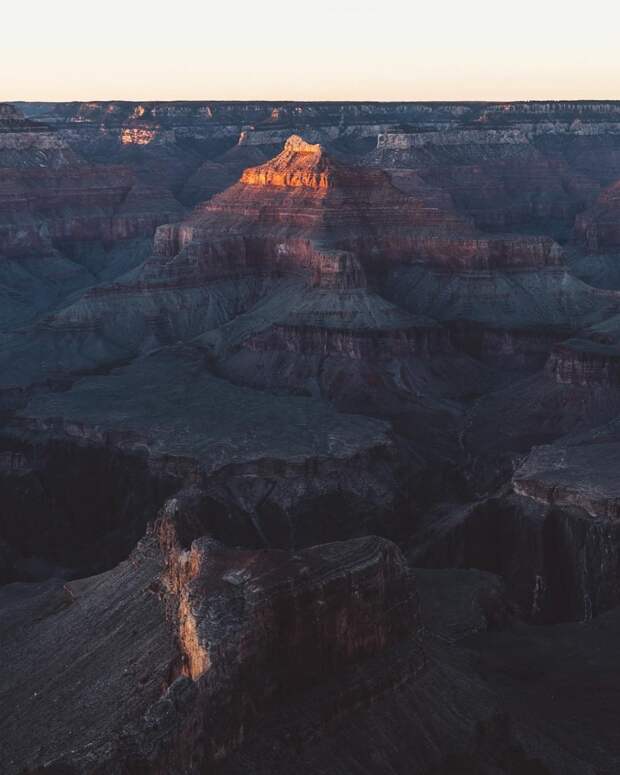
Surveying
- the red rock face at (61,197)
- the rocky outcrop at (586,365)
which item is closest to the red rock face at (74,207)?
the red rock face at (61,197)

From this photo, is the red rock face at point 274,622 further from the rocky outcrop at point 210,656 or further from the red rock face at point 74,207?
the red rock face at point 74,207

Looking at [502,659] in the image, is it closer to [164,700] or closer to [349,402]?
[164,700]

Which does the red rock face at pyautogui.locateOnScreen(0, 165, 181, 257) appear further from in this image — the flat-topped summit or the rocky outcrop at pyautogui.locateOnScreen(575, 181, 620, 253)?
the rocky outcrop at pyautogui.locateOnScreen(575, 181, 620, 253)

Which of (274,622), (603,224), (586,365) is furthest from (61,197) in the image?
(274,622)

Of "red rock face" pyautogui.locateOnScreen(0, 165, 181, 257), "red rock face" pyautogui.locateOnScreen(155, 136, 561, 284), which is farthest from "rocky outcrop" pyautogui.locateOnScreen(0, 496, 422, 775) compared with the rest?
"red rock face" pyautogui.locateOnScreen(0, 165, 181, 257)

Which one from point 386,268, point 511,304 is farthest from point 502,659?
point 386,268

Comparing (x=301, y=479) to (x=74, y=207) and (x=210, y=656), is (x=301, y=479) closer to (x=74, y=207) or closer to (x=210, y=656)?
(x=210, y=656)

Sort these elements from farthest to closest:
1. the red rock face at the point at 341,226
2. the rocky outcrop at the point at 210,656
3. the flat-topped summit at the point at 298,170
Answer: the flat-topped summit at the point at 298,170 < the red rock face at the point at 341,226 < the rocky outcrop at the point at 210,656

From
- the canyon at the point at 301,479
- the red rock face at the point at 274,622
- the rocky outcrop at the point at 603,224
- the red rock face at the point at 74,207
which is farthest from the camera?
the rocky outcrop at the point at 603,224

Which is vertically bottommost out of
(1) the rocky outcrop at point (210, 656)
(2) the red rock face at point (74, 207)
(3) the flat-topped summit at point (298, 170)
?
(2) the red rock face at point (74, 207)
